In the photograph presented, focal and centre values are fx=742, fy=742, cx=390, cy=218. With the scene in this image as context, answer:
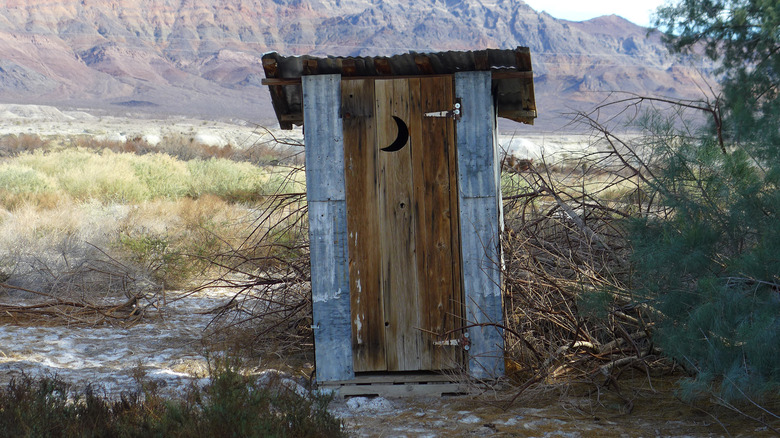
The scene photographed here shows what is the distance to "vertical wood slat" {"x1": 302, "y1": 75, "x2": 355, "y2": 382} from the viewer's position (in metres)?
5.17

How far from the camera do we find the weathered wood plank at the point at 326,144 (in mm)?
5168

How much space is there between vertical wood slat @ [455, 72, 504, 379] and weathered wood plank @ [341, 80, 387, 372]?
0.61 meters

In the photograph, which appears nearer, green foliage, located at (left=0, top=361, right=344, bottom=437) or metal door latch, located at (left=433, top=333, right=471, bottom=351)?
green foliage, located at (left=0, top=361, right=344, bottom=437)

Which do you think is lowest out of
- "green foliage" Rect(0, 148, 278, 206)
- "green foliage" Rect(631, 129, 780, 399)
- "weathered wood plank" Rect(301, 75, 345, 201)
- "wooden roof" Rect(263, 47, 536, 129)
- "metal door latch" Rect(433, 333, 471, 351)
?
"metal door latch" Rect(433, 333, 471, 351)

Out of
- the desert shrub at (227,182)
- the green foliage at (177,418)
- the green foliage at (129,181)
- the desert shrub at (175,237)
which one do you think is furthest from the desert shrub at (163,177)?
the green foliage at (177,418)

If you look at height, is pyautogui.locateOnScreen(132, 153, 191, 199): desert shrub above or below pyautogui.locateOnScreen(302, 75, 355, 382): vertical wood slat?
above

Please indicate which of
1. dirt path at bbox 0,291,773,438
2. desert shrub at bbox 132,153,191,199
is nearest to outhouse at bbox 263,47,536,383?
dirt path at bbox 0,291,773,438

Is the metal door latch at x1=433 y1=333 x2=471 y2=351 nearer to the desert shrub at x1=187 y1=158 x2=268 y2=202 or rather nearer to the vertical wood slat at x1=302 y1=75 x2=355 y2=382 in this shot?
the vertical wood slat at x1=302 y1=75 x2=355 y2=382

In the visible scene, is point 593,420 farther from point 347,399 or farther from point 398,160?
point 398,160

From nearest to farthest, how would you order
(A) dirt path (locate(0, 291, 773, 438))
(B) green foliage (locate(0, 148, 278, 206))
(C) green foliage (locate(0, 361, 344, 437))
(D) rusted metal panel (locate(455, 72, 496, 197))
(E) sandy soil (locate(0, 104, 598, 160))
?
1. (C) green foliage (locate(0, 361, 344, 437))
2. (A) dirt path (locate(0, 291, 773, 438))
3. (D) rusted metal panel (locate(455, 72, 496, 197))
4. (B) green foliage (locate(0, 148, 278, 206))
5. (E) sandy soil (locate(0, 104, 598, 160))

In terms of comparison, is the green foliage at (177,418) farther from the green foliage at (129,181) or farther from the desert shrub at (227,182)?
the desert shrub at (227,182)

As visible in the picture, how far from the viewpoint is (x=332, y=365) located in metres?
5.30

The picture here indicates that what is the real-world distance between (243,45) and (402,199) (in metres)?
145

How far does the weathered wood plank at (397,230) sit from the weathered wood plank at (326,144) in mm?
280
